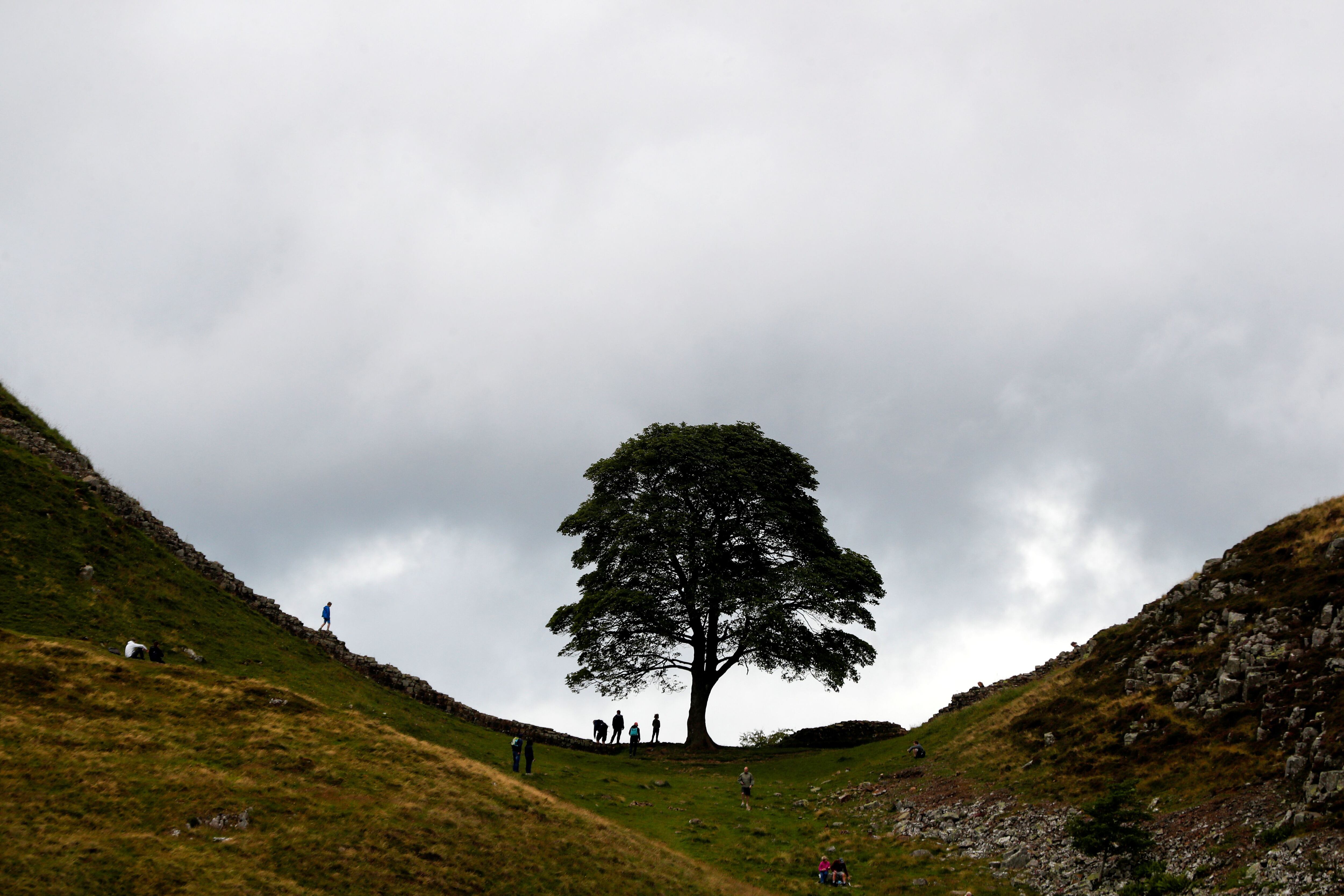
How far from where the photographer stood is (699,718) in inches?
1966

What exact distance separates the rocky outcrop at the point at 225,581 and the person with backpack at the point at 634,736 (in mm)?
4816

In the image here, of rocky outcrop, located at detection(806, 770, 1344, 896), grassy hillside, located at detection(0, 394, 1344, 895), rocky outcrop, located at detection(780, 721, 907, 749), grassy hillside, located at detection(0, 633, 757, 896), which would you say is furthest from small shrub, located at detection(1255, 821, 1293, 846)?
rocky outcrop, located at detection(780, 721, 907, 749)

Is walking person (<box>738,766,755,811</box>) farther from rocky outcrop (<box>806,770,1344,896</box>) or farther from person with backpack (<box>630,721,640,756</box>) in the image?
person with backpack (<box>630,721,640,756</box>)

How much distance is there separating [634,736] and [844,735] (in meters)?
13.0

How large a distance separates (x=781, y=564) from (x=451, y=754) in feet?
82.8

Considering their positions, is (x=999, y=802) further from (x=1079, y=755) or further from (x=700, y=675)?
(x=700, y=675)

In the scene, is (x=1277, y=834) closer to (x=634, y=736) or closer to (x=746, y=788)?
(x=746, y=788)

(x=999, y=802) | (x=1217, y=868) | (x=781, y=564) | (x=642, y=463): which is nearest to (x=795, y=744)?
(x=781, y=564)

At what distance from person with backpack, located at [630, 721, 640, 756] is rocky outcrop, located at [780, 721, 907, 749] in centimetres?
1015

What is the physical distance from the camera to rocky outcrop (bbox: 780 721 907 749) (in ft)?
163

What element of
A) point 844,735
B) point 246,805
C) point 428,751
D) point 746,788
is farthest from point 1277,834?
point 844,735

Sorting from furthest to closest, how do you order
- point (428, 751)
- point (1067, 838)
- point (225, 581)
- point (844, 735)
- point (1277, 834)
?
point (844, 735) < point (225, 581) < point (428, 751) < point (1067, 838) < point (1277, 834)

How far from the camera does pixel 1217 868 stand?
63.1ft

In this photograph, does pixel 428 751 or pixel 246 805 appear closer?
pixel 246 805
